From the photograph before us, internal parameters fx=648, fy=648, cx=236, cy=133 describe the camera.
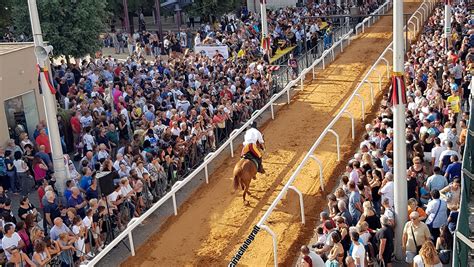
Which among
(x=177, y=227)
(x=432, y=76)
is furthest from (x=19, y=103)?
(x=432, y=76)

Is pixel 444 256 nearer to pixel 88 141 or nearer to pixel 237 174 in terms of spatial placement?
pixel 237 174

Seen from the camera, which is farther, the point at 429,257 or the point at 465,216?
the point at 465,216

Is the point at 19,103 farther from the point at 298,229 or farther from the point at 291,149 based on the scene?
the point at 298,229

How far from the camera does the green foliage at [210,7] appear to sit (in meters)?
41.1

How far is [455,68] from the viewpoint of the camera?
20.5 m

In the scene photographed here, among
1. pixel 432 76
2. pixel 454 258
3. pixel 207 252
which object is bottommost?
pixel 207 252

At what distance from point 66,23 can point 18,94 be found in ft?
34.5

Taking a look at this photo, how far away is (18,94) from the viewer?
19344mm

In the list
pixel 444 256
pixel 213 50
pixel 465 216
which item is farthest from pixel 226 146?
pixel 213 50

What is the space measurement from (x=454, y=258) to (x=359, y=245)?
4.81ft

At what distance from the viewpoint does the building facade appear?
18.8m

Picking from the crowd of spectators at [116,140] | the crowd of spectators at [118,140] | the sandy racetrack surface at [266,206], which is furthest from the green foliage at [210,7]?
the sandy racetrack surface at [266,206]

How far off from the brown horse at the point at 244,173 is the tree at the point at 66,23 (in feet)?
53.3

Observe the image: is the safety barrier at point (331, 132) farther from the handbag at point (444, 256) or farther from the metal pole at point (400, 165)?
the handbag at point (444, 256)
